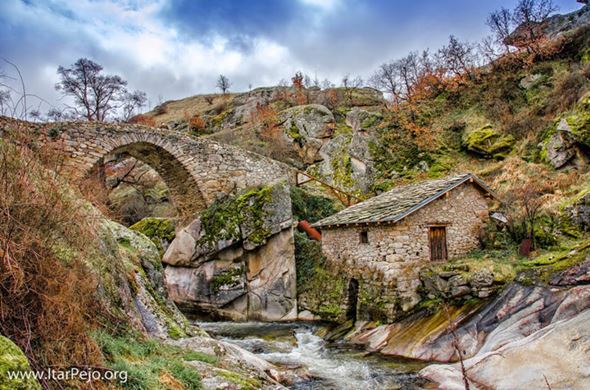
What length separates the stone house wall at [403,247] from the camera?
11.1 metres

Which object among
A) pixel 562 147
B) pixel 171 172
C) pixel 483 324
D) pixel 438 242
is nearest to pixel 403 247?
pixel 438 242

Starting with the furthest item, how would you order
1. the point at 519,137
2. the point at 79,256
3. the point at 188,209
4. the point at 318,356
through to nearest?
the point at 519,137
the point at 188,209
the point at 318,356
the point at 79,256

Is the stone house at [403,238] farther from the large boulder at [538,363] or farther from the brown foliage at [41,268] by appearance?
the brown foliage at [41,268]

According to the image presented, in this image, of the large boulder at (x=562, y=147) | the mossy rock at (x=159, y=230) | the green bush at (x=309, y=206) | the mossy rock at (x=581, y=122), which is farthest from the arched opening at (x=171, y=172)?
the mossy rock at (x=581, y=122)

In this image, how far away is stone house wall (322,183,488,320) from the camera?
11.1m

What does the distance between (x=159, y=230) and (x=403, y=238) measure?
10.2 metres

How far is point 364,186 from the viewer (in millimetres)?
21484

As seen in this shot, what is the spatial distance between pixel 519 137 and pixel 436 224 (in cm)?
997

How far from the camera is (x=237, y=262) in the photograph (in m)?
14.8

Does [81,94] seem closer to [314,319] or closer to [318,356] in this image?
[314,319]

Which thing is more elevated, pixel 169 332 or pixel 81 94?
pixel 81 94

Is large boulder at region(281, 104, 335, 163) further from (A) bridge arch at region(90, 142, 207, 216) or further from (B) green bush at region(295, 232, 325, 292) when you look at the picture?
(A) bridge arch at region(90, 142, 207, 216)

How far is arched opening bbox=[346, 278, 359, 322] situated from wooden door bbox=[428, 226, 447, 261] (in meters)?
2.66

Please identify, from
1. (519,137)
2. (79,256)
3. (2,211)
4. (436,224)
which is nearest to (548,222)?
(436,224)
